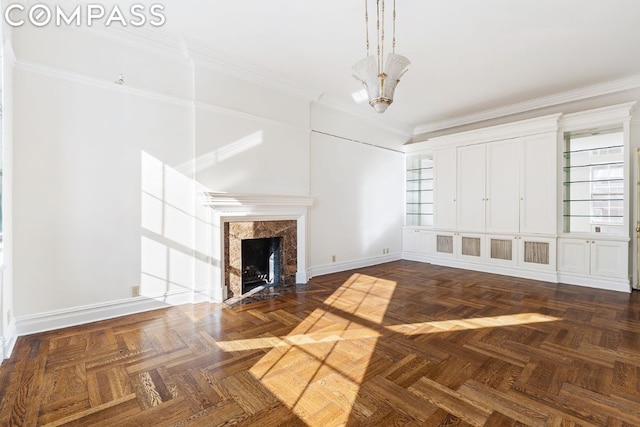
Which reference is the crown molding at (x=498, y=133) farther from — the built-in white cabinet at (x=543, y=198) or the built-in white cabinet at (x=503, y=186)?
the built-in white cabinet at (x=503, y=186)

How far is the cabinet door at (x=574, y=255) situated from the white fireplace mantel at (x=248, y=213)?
3.84 m

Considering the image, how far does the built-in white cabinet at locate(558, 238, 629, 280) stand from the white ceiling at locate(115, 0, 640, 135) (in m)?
2.30

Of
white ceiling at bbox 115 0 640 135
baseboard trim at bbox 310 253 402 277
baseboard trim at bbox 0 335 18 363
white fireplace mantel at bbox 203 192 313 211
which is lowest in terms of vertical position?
baseboard trim at bbox 0 335 18 363

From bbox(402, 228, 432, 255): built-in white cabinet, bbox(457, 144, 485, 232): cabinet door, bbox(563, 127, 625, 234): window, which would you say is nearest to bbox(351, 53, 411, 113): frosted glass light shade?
bbox(457, 144, 485, 232): cabinet door

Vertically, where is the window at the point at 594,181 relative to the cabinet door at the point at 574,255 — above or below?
above

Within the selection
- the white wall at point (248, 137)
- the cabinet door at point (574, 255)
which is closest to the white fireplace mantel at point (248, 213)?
the white wall at point (248, 137)

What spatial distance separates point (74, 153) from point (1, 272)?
1187 mm

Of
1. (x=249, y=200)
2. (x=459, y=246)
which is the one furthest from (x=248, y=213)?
(x=459, y=246)

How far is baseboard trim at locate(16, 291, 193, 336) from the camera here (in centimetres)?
271

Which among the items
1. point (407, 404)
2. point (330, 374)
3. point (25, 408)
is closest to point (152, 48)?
point (25, 408)

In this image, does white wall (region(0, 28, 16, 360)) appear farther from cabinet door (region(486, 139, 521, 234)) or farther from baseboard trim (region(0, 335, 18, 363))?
cabinet door (region(486, 139, 521, 234))

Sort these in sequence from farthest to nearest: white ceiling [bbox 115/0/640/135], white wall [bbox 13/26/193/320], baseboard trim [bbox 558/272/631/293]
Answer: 1. baseboard trim [bbox 558/272/631/293]
2. white ceiling [bbox 115/0/640/135]
3. white wall [bbox 13/26/193/320]

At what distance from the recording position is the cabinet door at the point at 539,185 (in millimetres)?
4699

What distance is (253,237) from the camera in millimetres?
4059
